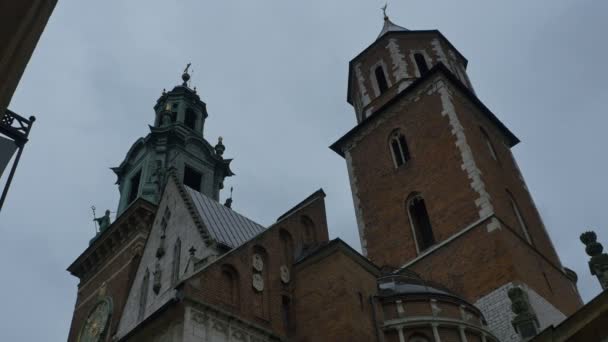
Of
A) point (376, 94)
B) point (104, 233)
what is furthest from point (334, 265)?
point (104, 233)

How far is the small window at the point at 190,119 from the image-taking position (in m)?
36.2

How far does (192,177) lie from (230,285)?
17.8 m

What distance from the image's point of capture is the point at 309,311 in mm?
15633

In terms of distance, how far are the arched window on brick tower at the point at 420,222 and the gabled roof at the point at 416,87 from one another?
4896 mm

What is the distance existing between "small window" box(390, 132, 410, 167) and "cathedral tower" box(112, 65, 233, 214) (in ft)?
33.9

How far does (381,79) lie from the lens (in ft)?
94.5

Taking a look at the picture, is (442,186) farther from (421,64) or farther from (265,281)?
(265,281)

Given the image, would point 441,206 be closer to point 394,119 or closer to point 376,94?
point 394,119

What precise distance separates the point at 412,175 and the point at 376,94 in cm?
588

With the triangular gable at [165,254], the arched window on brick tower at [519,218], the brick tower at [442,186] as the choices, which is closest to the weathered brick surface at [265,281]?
the triangular gable at [165,254]

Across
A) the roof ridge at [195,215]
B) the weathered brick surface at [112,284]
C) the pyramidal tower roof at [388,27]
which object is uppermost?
the pyramidal tower roof at [388,27]

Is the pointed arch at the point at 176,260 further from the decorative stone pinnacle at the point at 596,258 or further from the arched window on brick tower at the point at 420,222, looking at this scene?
the decorative stone pinnacle at the point at 596,258

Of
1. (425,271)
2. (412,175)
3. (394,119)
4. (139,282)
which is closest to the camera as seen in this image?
(139,282)

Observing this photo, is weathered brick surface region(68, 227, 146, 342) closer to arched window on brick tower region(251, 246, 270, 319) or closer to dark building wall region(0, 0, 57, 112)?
arched window on brick tower region(251, 246, 270, 319)
